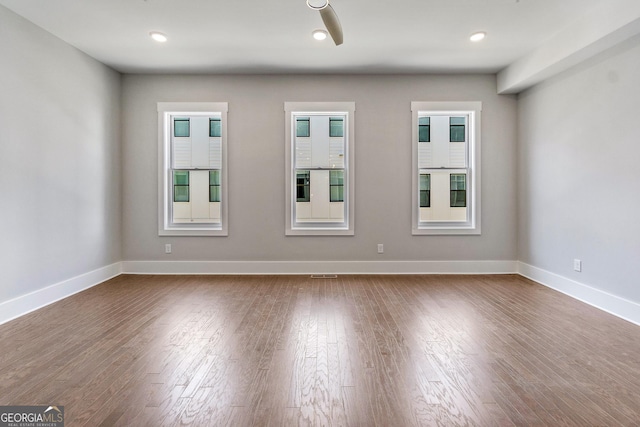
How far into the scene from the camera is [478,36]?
369cm

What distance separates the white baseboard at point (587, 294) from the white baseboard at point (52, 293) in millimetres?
5893

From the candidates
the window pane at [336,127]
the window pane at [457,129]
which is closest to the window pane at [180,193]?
the window pane at [336,127]

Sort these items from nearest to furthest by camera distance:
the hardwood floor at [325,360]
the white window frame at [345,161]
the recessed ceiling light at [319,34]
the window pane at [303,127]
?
the hardwood floor at [325,360]
the recessed ceiling light at [319,34]
the white window frame at [345,161]
the window pane at [303,127]

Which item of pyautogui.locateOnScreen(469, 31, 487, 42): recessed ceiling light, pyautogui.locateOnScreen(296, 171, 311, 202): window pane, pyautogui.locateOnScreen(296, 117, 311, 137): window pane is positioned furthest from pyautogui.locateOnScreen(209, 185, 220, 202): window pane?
pyautogui.locateOnScreen(469, 31, 487, 42): recessed ceiling light

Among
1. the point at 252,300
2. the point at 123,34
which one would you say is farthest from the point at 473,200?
the point at 123,34

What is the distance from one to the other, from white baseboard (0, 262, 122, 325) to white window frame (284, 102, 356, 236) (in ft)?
8.53

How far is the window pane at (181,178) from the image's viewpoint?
5.00 meters

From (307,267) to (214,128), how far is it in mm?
2564

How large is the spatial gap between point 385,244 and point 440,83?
255 centimetres

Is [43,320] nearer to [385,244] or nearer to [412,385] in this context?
[412,385]

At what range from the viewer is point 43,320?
308 cm

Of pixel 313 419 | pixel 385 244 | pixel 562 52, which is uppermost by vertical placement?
pixel 562 52

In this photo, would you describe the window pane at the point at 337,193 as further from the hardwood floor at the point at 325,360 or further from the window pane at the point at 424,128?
the hardwood floor at the point at 325,360

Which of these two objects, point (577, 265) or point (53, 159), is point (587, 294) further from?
point (53, 159)
